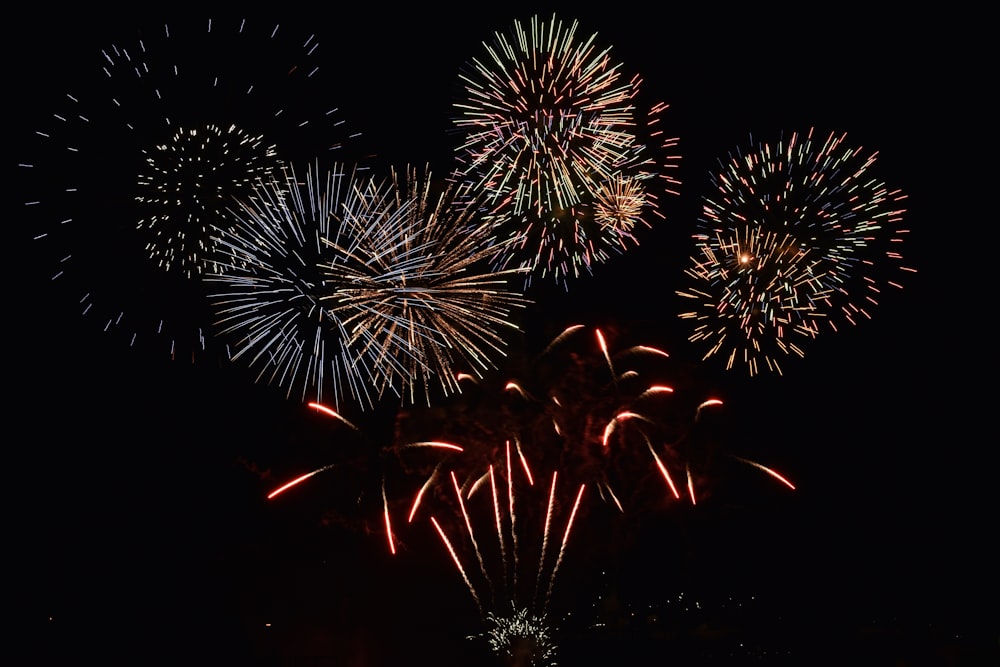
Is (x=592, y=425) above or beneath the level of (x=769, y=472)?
above

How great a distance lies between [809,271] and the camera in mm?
9375

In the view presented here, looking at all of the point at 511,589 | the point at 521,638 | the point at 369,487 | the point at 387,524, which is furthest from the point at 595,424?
the point at 369,487

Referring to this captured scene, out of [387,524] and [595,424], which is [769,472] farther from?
[387,524]

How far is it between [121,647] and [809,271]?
11225mm

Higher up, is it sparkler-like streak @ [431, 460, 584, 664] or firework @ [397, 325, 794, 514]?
firework @ [397, 325, 794, 514]

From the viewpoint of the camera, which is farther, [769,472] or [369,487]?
[769,472]

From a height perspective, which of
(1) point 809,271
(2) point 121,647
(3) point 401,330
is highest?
(1) point 809,271

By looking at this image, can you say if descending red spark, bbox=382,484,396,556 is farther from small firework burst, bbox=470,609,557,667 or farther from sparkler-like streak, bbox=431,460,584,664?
small firework burst, bbox=470,609,557,667

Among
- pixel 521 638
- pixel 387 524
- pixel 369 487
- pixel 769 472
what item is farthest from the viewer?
pixel 769 472

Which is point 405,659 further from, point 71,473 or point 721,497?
point 71,473

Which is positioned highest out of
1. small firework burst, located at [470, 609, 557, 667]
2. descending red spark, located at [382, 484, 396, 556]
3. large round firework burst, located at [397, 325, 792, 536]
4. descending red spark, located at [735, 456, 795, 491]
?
large round firework burst, located at [397, 325, 792, 536]

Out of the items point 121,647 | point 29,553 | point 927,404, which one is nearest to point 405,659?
point 121,647

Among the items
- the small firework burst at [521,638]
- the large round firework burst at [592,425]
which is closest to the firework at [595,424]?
the large round firework burst at [592,425]

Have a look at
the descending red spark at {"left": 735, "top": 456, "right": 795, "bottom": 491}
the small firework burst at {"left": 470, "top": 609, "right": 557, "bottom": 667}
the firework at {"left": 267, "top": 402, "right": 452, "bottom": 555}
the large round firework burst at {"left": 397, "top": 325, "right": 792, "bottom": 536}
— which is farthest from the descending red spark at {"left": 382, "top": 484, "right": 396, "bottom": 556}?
the descending red spark at {"left": 735, "top": 456, "right": 795, "bottom": 491}
